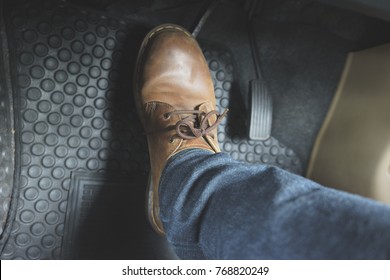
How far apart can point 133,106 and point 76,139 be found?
13cm

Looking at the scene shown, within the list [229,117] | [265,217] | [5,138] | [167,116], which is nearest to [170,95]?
[167,116]

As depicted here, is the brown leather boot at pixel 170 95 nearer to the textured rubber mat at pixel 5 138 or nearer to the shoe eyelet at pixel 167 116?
the shoe eyelet at pixel 167 116

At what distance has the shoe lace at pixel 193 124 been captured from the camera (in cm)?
68

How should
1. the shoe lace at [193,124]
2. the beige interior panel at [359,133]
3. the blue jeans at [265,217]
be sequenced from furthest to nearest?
the beige interior panel at [359,133] → the shoe lace at [193,124] → the blue jeans at [265,217]

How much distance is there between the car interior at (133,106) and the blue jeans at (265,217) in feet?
0.88

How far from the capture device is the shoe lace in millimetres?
679

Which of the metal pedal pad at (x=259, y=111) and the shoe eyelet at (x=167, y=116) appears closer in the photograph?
the shoe eyelet at (x=167, y=116)

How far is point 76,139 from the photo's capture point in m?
0.76

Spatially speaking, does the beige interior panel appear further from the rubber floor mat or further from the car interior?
the rubber floor mat

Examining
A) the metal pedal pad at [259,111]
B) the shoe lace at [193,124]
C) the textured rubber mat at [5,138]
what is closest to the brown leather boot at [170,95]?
the shoe lace at [193,124]

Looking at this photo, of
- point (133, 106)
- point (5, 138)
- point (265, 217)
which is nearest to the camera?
point (265, 217)

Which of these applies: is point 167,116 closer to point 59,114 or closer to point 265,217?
point 59,114

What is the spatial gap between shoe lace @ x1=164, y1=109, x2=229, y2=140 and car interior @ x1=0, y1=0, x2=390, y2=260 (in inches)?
5.1

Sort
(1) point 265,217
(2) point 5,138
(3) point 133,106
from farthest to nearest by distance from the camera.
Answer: (3) point 133,106, (2) point 5,138, (1) point 265,217
